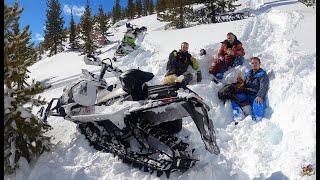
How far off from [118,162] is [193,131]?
1.62 metres

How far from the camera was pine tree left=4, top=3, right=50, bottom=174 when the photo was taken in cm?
486

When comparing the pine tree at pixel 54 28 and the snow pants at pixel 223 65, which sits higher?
the pine tree at pixel 54 28

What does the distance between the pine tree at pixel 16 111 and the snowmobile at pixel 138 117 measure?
82 centimetres

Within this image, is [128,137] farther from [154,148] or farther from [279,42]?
[279,42]

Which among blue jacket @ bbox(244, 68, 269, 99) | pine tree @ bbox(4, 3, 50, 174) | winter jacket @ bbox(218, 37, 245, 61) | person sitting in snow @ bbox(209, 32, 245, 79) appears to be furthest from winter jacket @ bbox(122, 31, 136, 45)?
pine tree @ bbox(4, 3, 50, 174)

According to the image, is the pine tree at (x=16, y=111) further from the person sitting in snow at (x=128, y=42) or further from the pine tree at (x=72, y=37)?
the pine tree at (x=72, y=37)

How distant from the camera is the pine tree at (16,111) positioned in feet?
15.9

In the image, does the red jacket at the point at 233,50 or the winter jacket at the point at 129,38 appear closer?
the red jacket at the point at 233,50

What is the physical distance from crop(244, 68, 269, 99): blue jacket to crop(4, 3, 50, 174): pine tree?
405cm

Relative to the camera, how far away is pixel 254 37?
419 inches

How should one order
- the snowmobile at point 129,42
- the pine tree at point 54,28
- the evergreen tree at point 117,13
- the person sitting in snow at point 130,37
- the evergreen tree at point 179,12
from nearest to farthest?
the snowmobile at point 129,42, the person sitting in snow at point 130,37, the evergreen tree at point 179,12, the pine tree at point 54,28, the evergreen tree at point 117,13

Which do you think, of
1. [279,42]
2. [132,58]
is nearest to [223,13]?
[132,58]

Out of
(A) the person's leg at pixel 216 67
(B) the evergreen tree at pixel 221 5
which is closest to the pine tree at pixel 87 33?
(B) the evergreen tree at pixel 221 5

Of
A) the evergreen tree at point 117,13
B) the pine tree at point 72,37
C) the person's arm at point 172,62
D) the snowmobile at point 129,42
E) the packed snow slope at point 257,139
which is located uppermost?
the evergreen tree at point 117,13
